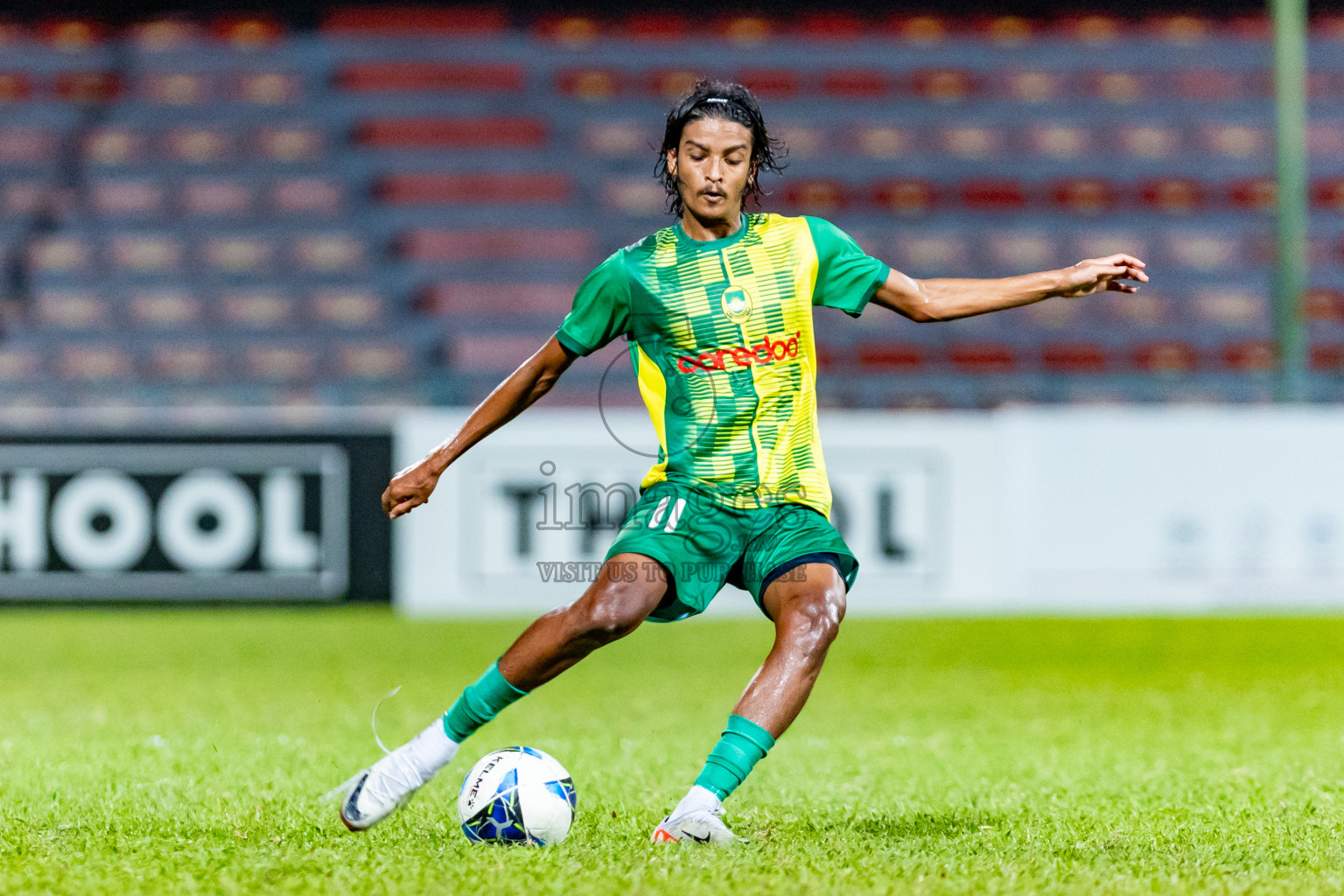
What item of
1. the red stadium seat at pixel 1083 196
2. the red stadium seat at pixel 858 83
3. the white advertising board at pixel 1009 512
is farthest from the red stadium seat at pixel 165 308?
the red stadium seat at pixel 1083 196

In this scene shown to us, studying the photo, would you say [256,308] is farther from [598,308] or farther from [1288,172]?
[598,308]

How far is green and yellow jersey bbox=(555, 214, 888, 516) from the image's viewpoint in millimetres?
3285

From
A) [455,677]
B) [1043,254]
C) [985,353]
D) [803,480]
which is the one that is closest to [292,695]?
[455,677]

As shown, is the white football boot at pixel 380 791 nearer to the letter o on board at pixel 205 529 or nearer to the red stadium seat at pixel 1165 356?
the letter o on board at pixel 205 529

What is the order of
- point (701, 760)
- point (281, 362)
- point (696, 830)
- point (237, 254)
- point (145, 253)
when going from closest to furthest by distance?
point (696, 830) < point (701, 760) < point (281, 362) < point (237, 254) < point (145, 253)

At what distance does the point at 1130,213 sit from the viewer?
1752 centimetres

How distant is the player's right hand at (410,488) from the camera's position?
329cm

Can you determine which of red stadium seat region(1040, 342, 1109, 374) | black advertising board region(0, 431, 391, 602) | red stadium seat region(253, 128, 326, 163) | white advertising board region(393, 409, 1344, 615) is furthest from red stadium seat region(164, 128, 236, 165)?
red stadium seat region(1040, 342, 1109, 374)

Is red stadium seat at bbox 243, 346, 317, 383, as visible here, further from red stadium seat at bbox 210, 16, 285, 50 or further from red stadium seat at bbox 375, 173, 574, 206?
red stadium seat at bbox 210, 16, 285, 50

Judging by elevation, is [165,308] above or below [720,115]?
below

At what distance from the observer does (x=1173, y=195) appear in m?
17.7

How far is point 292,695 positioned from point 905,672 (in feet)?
9.33

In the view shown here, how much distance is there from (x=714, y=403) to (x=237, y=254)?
14.7 m

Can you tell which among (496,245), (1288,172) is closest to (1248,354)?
(1288,172)
